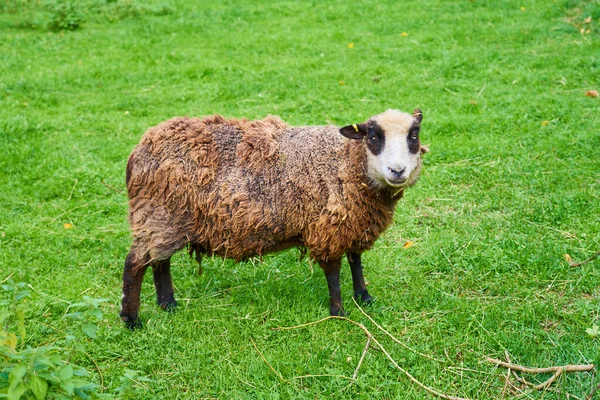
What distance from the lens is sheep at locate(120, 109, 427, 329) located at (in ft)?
15.1

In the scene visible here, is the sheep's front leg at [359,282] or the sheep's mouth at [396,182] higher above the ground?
the sheep's mouth at [396,182]

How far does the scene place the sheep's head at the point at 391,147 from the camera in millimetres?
4348

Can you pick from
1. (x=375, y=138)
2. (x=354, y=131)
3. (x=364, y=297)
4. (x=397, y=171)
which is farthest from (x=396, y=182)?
(x=364, y=297)

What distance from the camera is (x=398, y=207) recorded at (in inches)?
253

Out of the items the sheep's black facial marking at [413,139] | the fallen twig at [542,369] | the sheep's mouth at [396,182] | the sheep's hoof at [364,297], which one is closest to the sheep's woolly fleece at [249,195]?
the sheep's mouth at [396,182]

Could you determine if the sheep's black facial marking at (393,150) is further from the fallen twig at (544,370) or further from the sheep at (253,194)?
the fallen twig at (544,370)

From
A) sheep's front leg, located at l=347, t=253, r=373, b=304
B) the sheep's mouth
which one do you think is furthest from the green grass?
the sheep's mouth

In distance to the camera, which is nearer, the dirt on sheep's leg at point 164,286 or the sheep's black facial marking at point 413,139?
the sheep's black facial marking at point 413,139

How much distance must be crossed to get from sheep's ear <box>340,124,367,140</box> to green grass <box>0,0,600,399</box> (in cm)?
131

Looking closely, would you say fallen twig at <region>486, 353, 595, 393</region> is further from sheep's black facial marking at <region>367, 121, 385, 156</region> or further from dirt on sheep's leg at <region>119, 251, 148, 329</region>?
dirt on sheep's leg at <region>119, 251, 148, 329</region>

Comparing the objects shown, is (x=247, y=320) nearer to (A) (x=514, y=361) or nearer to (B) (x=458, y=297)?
(B) (x=458, y=297)

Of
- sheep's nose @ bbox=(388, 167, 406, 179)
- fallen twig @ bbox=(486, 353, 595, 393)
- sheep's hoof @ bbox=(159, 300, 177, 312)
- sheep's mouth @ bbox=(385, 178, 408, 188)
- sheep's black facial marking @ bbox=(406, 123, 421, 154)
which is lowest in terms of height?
sheep's hoof @ bbox=(159, 300, 177, 312)

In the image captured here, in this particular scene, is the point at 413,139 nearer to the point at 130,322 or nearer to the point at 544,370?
the point at 544,370

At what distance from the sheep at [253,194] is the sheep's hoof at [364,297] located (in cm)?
24
